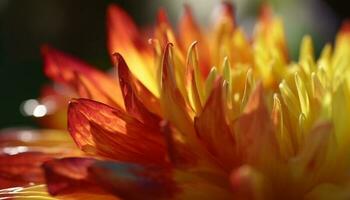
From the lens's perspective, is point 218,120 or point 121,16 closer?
point 218,120

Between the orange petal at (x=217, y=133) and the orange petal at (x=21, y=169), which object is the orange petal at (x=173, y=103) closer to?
the orange petal at (x=217, y=133)

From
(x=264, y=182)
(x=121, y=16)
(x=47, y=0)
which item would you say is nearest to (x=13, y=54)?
(x=47, y=0)

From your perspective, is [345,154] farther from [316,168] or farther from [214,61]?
[214,61]

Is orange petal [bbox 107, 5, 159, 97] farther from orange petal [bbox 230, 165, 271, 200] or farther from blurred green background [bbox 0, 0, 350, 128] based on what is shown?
blurred green background [bbox 0, 0, 350, 128]

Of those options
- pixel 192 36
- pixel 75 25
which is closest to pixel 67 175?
pixel 192 36

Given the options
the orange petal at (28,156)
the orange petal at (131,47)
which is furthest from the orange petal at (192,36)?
the orange petal at (28,156)

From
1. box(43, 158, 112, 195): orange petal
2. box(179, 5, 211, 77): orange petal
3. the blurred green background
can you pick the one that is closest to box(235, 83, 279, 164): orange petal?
box(43, 158, 112, 195): orange petal

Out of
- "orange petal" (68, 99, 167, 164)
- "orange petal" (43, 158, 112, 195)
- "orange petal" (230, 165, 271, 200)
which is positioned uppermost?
"orange petal" (68, 99, 167, 164)
